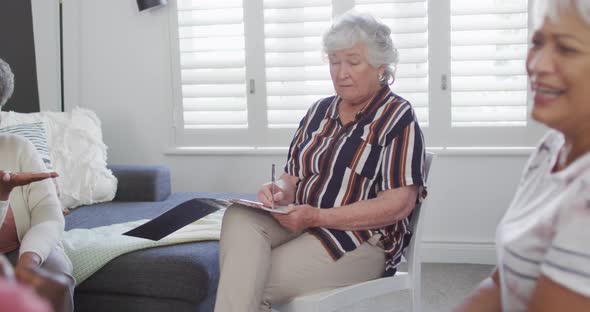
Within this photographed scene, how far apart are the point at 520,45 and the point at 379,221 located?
180 cm

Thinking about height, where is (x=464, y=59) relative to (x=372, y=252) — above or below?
above

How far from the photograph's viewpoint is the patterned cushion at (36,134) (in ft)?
9.36

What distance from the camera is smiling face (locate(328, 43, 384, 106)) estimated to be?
6.69 feet

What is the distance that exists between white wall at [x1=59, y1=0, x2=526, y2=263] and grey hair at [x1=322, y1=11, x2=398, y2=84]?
4.90ft

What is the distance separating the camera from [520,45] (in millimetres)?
3287

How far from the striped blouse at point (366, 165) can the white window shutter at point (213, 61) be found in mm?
1555

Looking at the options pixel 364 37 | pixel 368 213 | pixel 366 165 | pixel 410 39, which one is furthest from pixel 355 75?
pixel 410 39

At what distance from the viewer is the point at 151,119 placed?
3721mm

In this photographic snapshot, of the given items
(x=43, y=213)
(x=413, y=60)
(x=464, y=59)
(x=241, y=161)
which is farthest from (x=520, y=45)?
(x=43, y=213)

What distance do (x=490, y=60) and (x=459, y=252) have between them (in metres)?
0.98

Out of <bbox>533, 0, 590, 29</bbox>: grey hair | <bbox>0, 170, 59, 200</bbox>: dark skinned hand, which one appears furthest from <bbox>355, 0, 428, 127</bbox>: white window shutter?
<bbox>533, 0, 590, 29</bbox>: grey hair

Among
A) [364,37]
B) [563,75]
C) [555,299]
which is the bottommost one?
[555,299]

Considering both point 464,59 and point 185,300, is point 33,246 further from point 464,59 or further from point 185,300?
point 464,59

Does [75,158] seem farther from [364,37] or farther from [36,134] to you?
[364,37]
